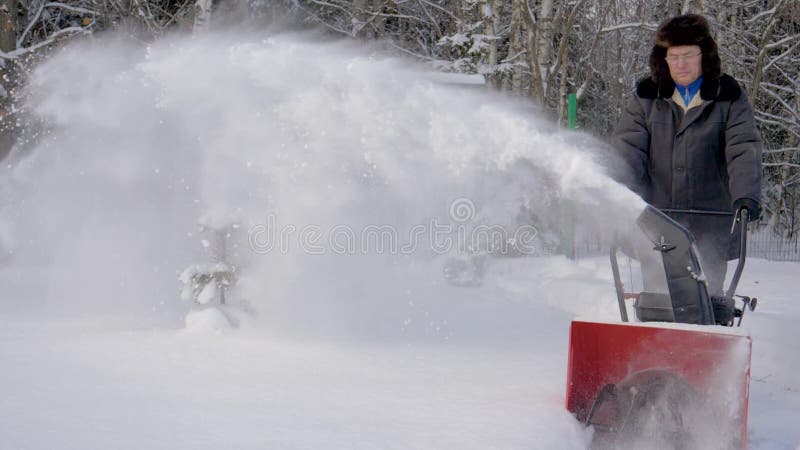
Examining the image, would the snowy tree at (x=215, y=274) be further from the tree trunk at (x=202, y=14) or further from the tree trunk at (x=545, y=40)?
the tree trunk at (x=545, y=40)

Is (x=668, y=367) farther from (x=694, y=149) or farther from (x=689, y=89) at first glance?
(x=689, y=89)

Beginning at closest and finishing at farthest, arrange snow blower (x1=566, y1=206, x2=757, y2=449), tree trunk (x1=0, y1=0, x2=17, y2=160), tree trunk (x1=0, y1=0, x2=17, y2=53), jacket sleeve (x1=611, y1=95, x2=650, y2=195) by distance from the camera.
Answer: snow blower (x1=566, y1=206, x2=757, y2=449), jacket sleeve (x1=611, y1=95, x2=650, y2=195), tree trunk (x1=0, y1=0, x2=17, y2=160), tree trunk (x1=0, y1=0, x2=17, y2=53)

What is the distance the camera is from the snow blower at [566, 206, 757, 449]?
3.09 meters

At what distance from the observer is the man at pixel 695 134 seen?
12.8 ft

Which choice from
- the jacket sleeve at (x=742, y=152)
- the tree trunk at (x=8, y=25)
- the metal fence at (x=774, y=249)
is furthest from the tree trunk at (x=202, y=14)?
the metal fence at (x=774, y=249)

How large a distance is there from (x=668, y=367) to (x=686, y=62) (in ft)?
5.27

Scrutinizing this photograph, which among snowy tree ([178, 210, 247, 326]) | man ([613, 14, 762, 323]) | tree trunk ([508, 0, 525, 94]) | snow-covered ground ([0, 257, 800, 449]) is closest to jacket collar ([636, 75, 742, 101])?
man ([613, 14, 762, 323])

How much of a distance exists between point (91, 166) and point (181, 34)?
6569 mm

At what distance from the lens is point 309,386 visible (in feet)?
13.3

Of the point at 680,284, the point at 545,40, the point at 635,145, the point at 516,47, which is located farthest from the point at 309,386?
the point at 516,47

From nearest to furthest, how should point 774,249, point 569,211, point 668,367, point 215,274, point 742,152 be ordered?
point 668,367, point 742,152, point 215,274, point 569,211, point 774,249

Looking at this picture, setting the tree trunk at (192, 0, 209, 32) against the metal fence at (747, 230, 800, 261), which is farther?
the metal fence at (747, 230, 800, 261)

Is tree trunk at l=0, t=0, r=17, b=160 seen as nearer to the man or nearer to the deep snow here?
the deep snow

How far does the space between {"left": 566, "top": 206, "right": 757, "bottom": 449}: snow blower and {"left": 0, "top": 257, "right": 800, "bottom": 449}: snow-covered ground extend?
0.20m
